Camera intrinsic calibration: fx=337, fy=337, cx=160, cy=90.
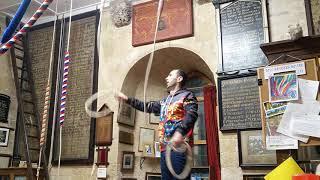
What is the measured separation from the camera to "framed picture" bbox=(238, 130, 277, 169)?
331 cm

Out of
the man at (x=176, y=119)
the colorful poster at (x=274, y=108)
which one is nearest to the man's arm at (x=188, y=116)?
the man at (x=176, y=119)

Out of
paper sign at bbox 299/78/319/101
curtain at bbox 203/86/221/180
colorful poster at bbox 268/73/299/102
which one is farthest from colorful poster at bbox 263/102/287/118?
curtain at bbox 203/86/221/180

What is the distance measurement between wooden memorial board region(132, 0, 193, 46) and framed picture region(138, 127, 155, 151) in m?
1.14

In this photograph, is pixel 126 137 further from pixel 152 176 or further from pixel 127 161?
pixel 152 176

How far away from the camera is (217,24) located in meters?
3.90

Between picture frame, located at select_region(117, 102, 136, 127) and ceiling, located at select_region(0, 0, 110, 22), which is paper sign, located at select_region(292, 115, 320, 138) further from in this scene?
ceiling, located at select_region(0, 0, 110, 22)

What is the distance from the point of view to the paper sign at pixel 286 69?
2.52 metres

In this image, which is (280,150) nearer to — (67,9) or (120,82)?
(120,82)

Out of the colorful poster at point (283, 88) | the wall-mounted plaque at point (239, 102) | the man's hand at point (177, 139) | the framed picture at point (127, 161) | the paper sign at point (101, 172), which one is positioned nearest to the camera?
the man's hand at point (177, 139)

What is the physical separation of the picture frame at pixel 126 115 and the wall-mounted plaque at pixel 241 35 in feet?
4.49

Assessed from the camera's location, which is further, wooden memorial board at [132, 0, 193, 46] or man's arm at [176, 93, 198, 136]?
wooden memorial board at [132, 0, 193, 46]

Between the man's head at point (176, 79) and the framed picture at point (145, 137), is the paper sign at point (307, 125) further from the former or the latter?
the framed picture at point (145, 137)

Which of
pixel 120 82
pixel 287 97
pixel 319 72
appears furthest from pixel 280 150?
pixel 120 82

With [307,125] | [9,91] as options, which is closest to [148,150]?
[9,91]
